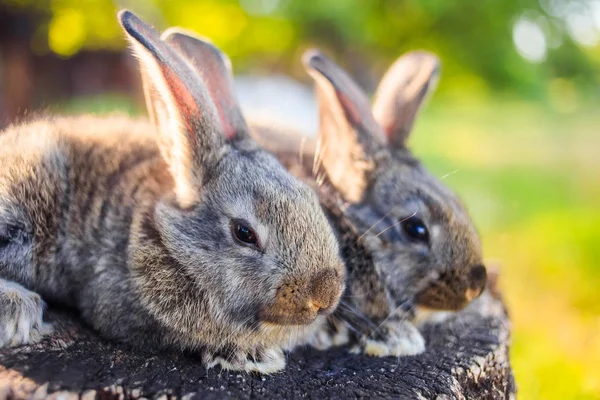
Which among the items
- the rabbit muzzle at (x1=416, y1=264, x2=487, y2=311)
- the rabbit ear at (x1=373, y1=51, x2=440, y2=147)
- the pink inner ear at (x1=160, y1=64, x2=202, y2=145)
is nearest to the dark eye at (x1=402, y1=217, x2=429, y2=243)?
the rabbit muzzle at (x1=416, y1=264, x2=487, y2=311)

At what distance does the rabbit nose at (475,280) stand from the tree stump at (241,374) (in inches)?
9.8

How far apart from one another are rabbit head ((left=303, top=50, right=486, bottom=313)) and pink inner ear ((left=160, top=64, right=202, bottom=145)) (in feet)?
3.23

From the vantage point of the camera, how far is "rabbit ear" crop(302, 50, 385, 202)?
3512 mm

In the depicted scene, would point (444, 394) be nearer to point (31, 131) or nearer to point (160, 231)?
point (160, 231)

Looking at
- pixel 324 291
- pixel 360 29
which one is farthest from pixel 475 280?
pixel 360 29

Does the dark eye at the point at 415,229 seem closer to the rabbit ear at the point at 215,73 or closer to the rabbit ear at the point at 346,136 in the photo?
the rabbit ear at the point at 346,136

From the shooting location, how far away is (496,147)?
46.0 feet

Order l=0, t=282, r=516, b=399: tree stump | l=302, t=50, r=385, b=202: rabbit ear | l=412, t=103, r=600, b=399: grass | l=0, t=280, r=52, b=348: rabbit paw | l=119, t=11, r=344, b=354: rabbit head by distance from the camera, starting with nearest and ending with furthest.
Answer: l=0, t=282, r=516, b=399: tree stump, l=0, t=280, r=52, b=348: rabbit paw, l=119, t=11, r=344, b=354: rabbit head, l=302, t=50, r=385, b=202: rabbit ear, l=412, t=103, r=600, b=399: grass

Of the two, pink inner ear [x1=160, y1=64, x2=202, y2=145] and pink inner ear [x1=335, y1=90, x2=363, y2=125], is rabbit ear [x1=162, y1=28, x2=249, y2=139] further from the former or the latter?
pink inner ear [x1=335, y1=90, x2=363, y2=125]

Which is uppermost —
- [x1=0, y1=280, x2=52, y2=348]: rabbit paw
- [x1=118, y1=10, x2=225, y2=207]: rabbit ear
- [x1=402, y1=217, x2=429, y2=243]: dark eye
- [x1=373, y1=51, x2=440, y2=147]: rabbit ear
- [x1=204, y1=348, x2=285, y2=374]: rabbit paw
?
[x1=373, y1=51, x2=440, y2=147]: rabbit ear

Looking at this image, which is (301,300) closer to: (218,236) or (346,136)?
(218,236)

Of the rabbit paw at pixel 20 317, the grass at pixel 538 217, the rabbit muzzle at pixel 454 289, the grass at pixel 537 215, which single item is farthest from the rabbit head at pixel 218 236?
the grass at pixel 538 217

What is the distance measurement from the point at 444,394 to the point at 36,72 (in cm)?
1133

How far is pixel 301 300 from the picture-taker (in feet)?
8.53
